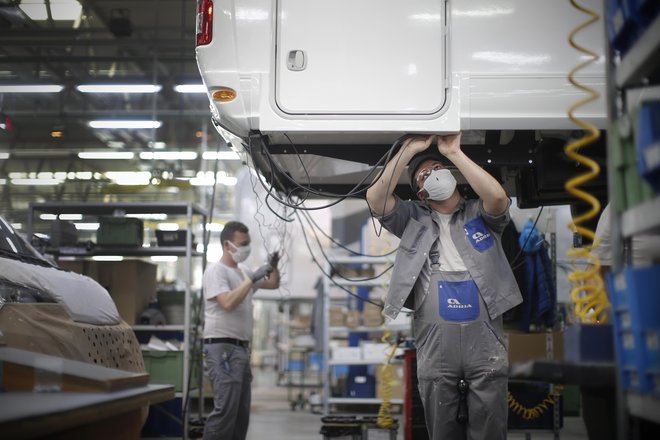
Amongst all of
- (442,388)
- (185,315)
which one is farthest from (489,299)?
(185,315)

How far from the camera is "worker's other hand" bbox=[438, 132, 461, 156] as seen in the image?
345 centimetres

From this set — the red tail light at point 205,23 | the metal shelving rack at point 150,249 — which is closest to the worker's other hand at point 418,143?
the red tail light at point 205,23

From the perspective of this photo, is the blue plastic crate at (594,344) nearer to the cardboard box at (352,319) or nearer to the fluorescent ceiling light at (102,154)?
the cardboard box at (352,319)

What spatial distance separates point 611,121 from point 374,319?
728cm

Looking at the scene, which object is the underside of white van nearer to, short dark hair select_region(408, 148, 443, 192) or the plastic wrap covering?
short dark hair select_region(408, 148, 443, 192)

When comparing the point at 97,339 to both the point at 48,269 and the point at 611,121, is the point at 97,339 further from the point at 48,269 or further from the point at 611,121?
the point at 611,121

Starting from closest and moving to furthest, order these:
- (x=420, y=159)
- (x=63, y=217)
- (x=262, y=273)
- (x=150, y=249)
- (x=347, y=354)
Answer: (x=420, y=159), (x=262, y=273), (x=150, y=249), (x=63, y=217), (x=347, y=354)

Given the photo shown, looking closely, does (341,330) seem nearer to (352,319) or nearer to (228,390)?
(352,319)

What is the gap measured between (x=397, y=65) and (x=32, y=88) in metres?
8.81

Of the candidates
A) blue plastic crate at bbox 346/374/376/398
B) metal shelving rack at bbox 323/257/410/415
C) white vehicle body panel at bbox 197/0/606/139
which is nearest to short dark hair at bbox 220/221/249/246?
white vehicle body panel at bbox 197/0/606/139

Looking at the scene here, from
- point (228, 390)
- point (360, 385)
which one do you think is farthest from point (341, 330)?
point (228, 390)

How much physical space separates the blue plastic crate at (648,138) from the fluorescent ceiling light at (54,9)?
9084mm

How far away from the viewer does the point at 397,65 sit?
11.3 ft

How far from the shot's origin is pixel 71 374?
2.11 m
